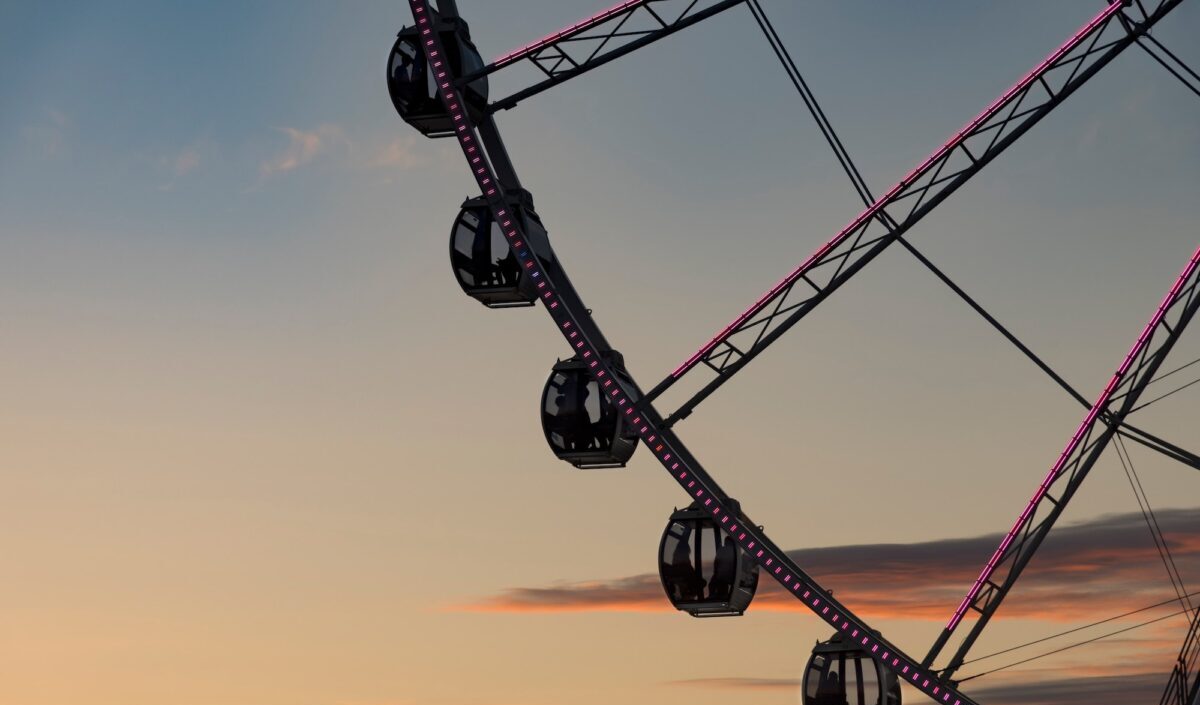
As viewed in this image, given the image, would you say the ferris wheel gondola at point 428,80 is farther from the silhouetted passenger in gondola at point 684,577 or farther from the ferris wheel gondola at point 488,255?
the silhouetted passenger in gondola at point 684,577

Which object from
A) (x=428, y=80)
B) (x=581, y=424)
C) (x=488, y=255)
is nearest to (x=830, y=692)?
(x=581, y=424)

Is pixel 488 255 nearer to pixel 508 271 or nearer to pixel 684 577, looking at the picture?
pixel 508 271

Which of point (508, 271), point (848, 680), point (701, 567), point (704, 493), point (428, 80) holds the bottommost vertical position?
point (848, 680)

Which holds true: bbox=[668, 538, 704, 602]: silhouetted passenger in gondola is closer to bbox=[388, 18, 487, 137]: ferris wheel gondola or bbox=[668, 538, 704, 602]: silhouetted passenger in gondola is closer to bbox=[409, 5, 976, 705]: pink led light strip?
bbox=[409, 5, 976, 705]: pink led light strip

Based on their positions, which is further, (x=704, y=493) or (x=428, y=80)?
(x=428, y=80)

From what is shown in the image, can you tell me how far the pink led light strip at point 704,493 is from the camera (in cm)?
2241

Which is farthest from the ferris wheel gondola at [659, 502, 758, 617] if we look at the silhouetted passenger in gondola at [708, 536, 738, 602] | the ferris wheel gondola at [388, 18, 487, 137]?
the ferris wheel gondola at [388, 18, 487, 137]

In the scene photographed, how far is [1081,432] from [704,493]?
5.44m

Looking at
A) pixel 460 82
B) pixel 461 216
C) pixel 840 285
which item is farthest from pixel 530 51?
pixel 840 285

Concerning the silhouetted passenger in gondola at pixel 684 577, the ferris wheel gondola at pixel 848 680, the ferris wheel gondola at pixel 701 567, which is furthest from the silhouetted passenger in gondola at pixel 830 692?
the silhouetted passenger in gondola at pixel 684 577

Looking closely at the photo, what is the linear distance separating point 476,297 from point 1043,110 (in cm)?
888

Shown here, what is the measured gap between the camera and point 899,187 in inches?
904

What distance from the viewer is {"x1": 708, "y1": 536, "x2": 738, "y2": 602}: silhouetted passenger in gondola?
22922 millimetres

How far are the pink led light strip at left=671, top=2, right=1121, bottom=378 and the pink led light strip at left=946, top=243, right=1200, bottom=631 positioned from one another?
3.44m
